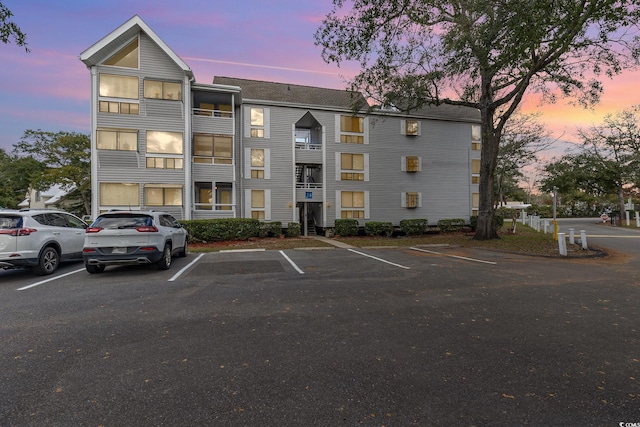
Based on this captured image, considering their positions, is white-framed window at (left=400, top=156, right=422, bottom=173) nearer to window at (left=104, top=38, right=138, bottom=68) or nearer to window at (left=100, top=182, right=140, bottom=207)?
window at (left=100, top=182, right=140, bottom=207)

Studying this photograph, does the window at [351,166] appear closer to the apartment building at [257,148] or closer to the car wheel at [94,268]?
the apartment building at [257,148]

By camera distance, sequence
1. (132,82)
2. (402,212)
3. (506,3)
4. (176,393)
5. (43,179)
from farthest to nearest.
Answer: (43,179)
(402,212)
(132,82)
(506,3)
(176,393)

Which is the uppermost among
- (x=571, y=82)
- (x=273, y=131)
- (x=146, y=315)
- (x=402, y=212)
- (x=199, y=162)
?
(x=571, y=82)

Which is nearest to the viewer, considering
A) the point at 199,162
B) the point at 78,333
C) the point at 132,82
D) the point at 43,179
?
the point at 78,333

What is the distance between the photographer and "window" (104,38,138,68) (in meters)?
18.0

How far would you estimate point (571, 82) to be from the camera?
16.7 meters

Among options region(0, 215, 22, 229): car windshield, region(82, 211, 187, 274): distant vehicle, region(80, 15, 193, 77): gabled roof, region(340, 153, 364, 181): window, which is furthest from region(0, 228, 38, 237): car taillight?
region(340, 153, 364, 181): window

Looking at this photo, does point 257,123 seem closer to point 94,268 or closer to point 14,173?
point 94,268

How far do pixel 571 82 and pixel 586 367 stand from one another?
763 inches

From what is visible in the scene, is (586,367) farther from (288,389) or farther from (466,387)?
(288,389)

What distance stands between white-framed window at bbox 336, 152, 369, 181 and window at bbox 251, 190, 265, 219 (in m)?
5.63

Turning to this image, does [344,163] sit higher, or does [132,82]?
[132,82]

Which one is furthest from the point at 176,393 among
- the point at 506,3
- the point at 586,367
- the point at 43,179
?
the point at 43,179

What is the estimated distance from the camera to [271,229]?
64.8 feet
